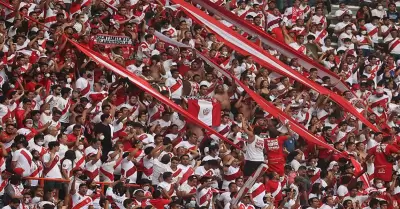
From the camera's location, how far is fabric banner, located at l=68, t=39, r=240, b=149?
28219 millimetres

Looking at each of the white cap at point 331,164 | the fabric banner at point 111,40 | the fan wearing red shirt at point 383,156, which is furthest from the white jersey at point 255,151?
the fabric banner at point 111,40

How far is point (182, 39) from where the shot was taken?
100ft

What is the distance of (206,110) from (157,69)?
4.04 ft

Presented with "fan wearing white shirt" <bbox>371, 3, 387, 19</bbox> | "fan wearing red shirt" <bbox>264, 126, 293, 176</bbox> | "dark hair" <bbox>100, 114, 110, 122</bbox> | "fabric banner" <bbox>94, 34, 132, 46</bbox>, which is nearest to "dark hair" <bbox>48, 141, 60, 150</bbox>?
"dark hair" <bbox>100, 114, 110, 122</bbox>

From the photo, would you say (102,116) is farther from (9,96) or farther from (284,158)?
(284,158)

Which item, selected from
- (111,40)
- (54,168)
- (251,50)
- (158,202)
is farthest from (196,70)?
(54,168)

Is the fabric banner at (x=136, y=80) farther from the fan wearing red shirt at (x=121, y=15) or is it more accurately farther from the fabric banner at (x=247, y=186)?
the fan wearing red shirt at (x=121, y=15)

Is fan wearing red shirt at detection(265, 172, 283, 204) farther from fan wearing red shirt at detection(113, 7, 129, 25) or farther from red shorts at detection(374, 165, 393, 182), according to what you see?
fan wearing red shirt at detection(113, 7, 129, 25)

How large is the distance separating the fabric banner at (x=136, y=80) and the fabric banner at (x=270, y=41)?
3.37m

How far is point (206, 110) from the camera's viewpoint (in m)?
29.3

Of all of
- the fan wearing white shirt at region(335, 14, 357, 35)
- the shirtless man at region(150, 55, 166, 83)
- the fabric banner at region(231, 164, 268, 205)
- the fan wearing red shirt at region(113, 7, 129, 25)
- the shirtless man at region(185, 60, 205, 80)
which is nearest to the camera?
the fabric banner at region(231, 164, 268, 205)

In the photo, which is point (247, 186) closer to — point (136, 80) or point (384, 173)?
point (136, 80)

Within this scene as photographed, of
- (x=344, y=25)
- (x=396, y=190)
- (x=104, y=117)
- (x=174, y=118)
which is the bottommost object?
(x=396, y=190)

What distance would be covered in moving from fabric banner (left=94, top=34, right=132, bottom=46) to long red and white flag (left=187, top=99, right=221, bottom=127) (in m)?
1.81
